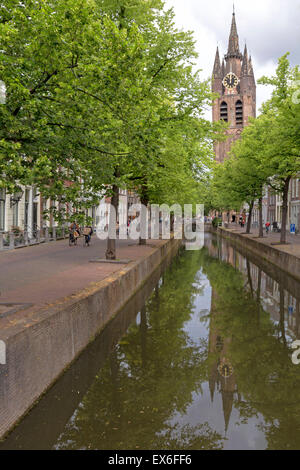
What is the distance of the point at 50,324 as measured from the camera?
660 cm

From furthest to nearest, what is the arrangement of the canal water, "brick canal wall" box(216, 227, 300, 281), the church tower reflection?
"brick canal wall" box(216, 227, 300, 281)
the church tower reflection
the canal water

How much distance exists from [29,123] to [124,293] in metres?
6.90

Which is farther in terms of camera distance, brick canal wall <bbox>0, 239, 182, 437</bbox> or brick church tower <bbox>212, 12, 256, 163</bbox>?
brick church tower <bbox>212, 12, 256, 163</bbox>

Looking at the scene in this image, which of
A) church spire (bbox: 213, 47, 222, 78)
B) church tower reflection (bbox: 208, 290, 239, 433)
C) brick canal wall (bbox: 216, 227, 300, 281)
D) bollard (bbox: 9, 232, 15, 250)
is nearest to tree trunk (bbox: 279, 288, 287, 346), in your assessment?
→ church tower reflection (bbox: 208, 290, 239, 433)

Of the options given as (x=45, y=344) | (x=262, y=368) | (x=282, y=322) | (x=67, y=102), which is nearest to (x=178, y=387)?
(x=262, y=368)

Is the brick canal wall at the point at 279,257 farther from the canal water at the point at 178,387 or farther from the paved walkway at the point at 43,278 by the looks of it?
the paved walkway at the point at 43,278

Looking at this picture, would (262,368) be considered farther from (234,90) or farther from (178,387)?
(234,90)

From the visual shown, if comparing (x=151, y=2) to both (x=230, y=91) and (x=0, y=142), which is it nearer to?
(x=0, y=142)

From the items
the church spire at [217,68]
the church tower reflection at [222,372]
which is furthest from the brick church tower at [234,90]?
the church tower reflection at [222,372]

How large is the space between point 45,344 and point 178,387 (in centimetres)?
219

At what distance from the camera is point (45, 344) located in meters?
6.36

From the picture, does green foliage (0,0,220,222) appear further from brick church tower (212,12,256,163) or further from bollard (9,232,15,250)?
brick church tower (212,12,256,163)

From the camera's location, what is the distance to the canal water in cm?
530

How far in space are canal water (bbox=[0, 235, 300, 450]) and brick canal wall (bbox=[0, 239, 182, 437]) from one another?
0.68 feet
